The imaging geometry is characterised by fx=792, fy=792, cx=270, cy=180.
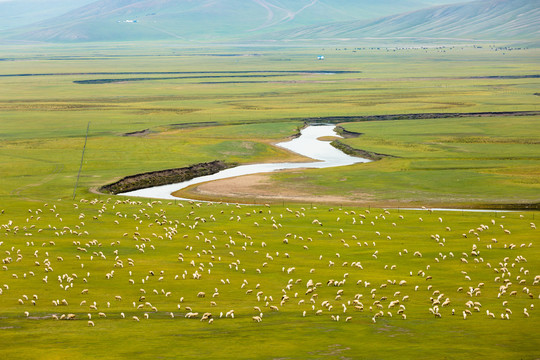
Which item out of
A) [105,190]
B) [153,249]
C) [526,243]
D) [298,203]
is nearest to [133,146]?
[105,190]

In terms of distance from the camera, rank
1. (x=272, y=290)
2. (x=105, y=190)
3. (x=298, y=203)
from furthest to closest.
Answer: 1. (x=105, y=190)
2. (x=298, y=203)
3. (x=272, y=290)

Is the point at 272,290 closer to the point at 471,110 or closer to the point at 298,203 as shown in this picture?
the point at 298,203

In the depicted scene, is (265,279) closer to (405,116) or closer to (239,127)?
(239,127)

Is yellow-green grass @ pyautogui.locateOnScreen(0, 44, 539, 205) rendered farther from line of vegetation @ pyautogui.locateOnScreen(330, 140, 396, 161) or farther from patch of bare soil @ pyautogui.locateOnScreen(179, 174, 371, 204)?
patch of bare soil @ pyautogui.locateOnScreen(179, 174, 371, 204)

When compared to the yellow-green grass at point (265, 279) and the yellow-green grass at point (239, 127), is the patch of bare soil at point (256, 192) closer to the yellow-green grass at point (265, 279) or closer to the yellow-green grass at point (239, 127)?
the yellow-green grass at point (239, 127)

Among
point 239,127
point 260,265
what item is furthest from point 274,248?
point 239,127

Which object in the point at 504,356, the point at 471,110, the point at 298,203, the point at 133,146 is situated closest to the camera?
the point at 504,356

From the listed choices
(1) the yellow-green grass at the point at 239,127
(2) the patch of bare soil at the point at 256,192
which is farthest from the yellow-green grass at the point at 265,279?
(1) the yellow-green grass at the point at 239,127
